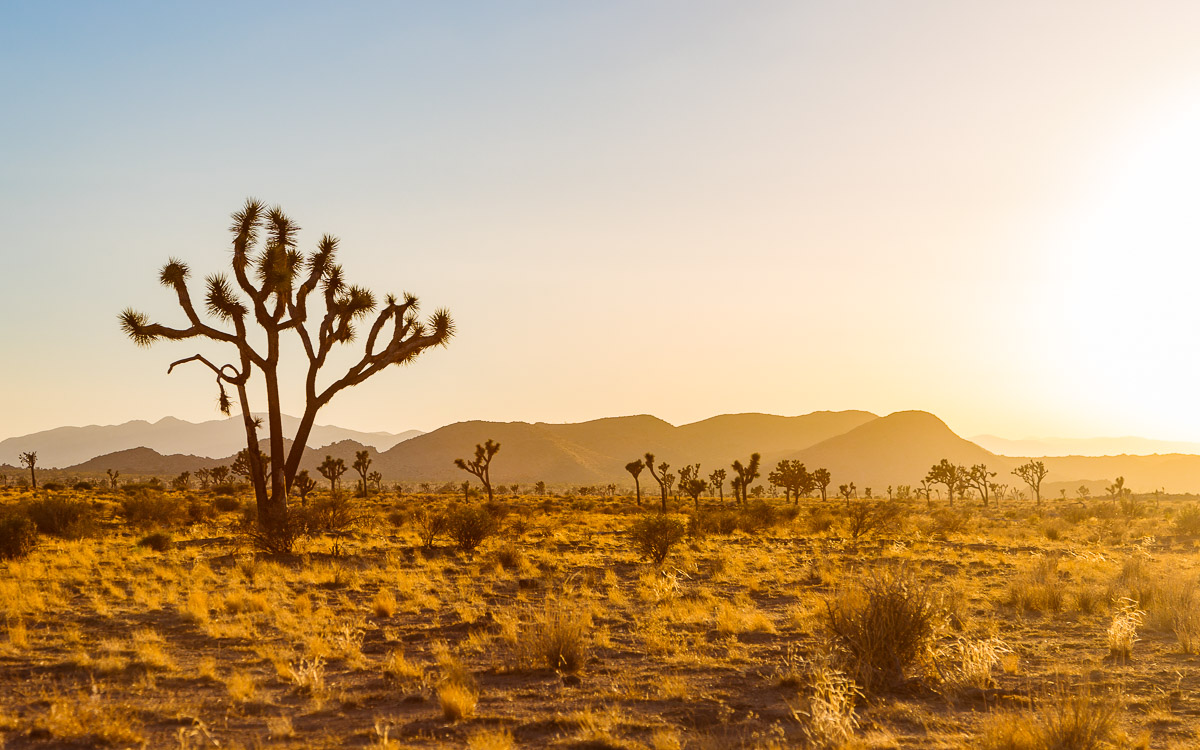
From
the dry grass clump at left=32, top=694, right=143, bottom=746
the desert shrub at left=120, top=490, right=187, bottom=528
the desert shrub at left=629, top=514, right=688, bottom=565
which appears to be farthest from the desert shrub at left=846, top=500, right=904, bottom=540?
the desert shrub at left=120, top=490, right=187, bottom=528

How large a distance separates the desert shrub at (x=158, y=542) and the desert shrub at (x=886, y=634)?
18.3 metres

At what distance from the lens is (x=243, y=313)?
72.2ft

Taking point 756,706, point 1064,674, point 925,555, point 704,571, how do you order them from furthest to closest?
point 925,555 → point 704,571 → point 1064,674 → point 756,706

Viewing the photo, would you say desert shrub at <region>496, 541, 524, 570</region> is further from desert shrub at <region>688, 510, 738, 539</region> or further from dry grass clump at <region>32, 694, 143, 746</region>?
dry grass clump at <region>32, 694, 143, 746</region>

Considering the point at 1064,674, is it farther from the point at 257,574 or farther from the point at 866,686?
the point at 257,574

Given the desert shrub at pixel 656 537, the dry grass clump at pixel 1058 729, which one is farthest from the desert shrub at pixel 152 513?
the dry grass clump at pixel 1058 729

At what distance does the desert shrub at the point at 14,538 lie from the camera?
17797 mm

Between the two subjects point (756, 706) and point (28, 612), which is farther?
point (28, 612)

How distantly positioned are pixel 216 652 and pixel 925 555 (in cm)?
1770

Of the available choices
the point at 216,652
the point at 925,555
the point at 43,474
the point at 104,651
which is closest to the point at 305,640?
the point at 216,652

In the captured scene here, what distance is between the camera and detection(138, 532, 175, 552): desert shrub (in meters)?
20.9

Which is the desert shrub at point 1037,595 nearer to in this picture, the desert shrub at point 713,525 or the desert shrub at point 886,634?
the desert shrub at point 886,634

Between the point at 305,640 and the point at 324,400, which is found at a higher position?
the point at 324,400

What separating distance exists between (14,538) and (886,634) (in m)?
18.5
